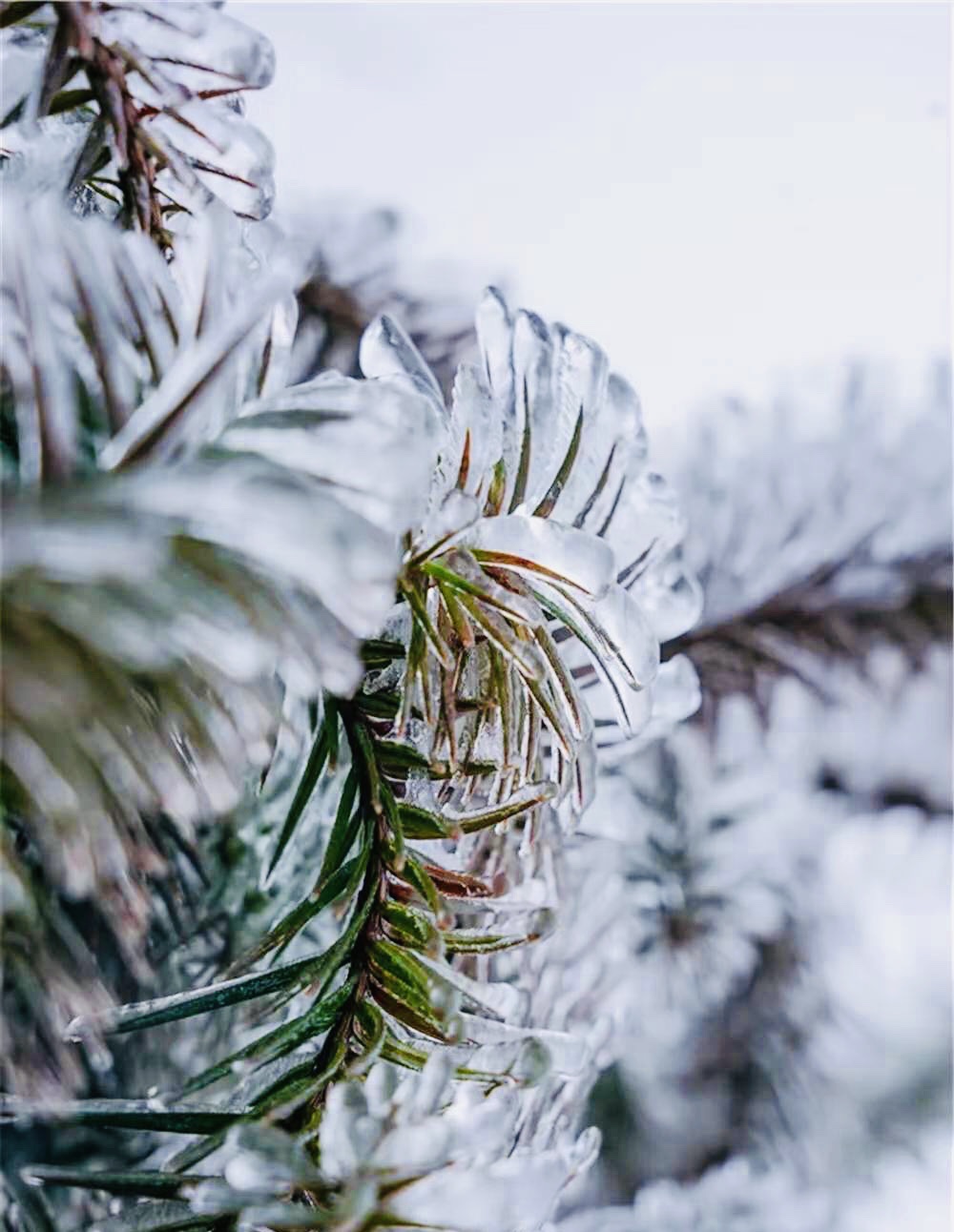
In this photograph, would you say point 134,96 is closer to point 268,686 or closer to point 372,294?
A: point 268,686

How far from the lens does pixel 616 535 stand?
18 cm

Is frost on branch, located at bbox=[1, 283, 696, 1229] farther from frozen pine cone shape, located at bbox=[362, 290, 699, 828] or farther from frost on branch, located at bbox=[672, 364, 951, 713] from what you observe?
frost on branch, located at bbox=[672, 364, 951, 713]

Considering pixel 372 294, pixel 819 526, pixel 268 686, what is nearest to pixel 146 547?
pixel 268 686

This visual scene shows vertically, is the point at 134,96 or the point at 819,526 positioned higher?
the point at 134,96

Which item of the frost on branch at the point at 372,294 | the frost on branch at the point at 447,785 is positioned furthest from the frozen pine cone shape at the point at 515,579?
the frost on branch at the point at 372,294

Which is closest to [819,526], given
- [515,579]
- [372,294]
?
[372,294]

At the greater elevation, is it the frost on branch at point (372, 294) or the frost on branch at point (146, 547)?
the frost on branch at point (146, 547)

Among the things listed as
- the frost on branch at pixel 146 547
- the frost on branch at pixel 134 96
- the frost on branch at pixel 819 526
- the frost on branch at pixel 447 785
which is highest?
the frost on branch at pixel 134 96

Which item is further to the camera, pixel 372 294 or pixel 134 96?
pixel 372 294

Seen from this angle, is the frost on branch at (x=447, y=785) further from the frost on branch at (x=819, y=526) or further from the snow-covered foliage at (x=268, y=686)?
the frost on branch at (x=819, y=526)

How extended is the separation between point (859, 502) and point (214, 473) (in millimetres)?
410

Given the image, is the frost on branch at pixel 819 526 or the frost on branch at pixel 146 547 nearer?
the frost on branch at pixel 146 547

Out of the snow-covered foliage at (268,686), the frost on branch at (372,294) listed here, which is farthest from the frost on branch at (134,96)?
the frost on branch at (372,294)

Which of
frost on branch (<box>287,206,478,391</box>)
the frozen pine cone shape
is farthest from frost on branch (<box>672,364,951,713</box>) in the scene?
the frozen pine cone shape
